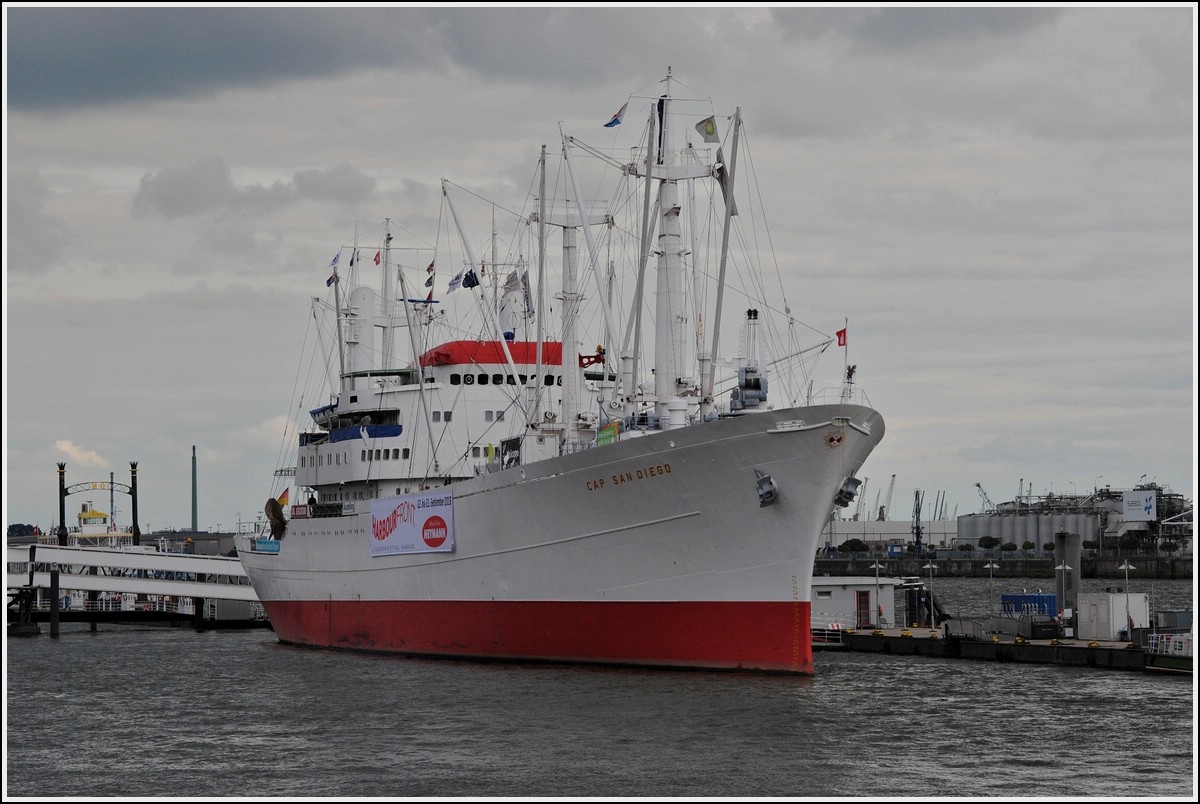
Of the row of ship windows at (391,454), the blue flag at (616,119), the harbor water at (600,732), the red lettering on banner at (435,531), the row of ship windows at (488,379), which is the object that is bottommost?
the harbor water at (600,732)

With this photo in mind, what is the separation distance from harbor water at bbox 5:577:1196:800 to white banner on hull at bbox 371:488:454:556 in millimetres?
3397

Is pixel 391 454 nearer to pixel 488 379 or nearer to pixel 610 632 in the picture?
pixel 488 379

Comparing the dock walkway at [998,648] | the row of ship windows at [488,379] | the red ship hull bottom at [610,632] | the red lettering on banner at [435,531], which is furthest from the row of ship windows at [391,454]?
the dock walkway at [998,648]

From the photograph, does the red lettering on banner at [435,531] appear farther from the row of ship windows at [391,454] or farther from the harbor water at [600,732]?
the row of ship windows at [391,454]

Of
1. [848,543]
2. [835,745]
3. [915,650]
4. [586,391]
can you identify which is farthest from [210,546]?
[835,745]

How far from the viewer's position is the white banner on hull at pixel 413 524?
40.0m

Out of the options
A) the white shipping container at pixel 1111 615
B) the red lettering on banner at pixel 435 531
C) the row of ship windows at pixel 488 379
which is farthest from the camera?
the row of ship windows at pixel 488 379

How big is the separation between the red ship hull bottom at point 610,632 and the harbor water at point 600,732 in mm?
541

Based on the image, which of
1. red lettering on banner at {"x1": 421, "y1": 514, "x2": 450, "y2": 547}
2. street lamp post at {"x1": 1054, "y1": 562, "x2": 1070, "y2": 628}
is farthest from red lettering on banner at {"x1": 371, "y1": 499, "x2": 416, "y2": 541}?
street lamp post at {"x1": 1054, "y1": 562, "x2": 1070, "y2": 628}

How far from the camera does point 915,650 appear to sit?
4269 centimetres

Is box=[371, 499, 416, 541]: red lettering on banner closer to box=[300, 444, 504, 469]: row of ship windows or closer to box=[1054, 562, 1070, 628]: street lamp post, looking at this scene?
box=[300, 444, 504, 469]: row of ship windows

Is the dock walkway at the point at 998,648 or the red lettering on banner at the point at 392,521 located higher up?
the red lettering on banner at the point at 392,521

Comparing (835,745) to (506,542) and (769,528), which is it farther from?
(506,542)

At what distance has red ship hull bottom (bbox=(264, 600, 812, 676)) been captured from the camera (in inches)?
1303
